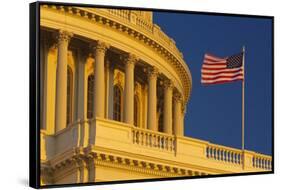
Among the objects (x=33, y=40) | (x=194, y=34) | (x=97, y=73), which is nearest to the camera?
(x=33, y=40)

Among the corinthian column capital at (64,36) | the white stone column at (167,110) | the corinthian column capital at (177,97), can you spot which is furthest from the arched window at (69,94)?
the corinthian column capital at (177,97)

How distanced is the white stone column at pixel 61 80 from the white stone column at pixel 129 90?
34.9 inches

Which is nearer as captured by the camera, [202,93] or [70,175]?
[70,175]

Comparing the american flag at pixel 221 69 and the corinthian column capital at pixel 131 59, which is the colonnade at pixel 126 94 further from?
the american flag at pixel 221 69

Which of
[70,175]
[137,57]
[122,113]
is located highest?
[137,57]

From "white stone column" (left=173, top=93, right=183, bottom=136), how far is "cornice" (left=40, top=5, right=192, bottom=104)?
0.10 meters

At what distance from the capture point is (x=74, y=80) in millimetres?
11383

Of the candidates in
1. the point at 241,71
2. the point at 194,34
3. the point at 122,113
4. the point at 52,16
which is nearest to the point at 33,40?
the point at 52,16

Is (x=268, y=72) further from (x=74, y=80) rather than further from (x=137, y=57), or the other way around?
(x=74, y=80)

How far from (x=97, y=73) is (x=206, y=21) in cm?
187

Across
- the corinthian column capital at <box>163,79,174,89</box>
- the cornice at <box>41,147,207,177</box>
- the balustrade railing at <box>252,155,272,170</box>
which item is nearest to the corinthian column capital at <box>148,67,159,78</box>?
the corinthian column capital at <box>163,79,174,89</box>

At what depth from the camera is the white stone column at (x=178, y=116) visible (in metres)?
12.2

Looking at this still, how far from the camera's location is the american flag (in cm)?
1243

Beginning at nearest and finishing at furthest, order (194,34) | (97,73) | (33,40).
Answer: (33,40) < (97,73) < (194,34)
